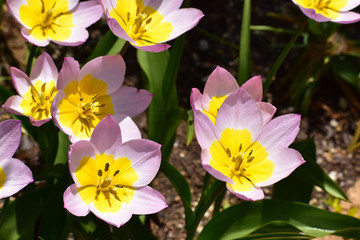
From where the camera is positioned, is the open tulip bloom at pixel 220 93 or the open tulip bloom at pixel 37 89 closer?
the open tulip bloom at pixel 220 93

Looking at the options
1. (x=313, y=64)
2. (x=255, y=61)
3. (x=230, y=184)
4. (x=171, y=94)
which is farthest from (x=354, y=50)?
(x=230, y=184)

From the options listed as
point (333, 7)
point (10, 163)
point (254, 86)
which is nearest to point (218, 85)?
point (254, 86)

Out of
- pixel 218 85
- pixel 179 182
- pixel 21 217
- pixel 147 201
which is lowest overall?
pixel 21 217

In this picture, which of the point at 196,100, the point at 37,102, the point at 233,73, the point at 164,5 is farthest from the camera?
the point at 233,73

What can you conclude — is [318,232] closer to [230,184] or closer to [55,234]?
[230,184]

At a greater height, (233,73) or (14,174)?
(14,174)

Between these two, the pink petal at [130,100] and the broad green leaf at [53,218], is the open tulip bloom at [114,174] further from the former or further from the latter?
the broad green leaf at [53,218]

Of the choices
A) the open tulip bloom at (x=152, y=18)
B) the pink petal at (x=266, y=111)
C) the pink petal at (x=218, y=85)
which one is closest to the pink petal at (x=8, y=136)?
the open tulip bloom at (x=152, y=18)

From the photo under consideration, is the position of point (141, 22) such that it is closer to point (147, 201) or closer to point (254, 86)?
point (254, 86)
